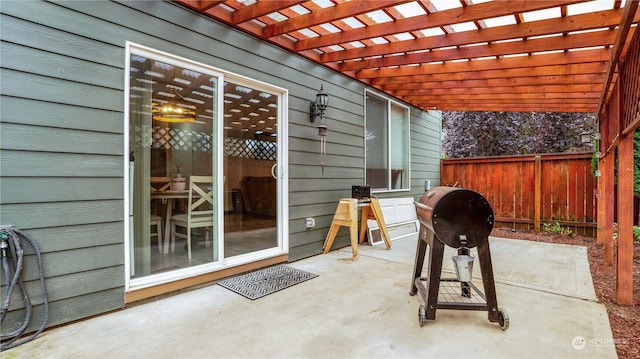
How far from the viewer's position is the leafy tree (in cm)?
A: 882

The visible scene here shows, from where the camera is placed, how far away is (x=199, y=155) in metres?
3.34

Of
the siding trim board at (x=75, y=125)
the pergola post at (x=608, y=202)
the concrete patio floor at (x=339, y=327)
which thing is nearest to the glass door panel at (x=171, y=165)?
the siding trim board at (x=75, y=125)

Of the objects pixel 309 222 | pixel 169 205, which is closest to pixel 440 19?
pixel 309 222

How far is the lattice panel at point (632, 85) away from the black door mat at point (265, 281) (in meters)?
2.69

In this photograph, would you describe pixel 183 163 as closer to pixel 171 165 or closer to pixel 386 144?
pixel 171 165

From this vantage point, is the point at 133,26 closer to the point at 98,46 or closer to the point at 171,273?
the point at 98,46

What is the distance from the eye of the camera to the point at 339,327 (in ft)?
6.63

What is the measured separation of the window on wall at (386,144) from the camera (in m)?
5.01

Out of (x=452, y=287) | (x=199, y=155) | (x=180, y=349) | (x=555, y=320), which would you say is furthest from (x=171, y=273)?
(x=555, y=320)

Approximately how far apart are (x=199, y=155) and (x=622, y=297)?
3976 millimetres

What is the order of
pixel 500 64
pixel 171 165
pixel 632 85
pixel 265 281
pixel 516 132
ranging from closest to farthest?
pixel 632 85 < pixel 265 281 < pixel 171 165 < pixel 500 64 < pixel 516 132

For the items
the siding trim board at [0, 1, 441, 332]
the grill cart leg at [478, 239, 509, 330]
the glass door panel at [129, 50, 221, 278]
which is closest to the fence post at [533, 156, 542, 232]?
the grill cart leg at [478, 239, 509, 330]

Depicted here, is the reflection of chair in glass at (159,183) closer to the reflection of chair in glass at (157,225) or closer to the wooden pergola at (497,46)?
the reflection of chair in glass at (157,225)

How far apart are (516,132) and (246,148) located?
27.3ft
